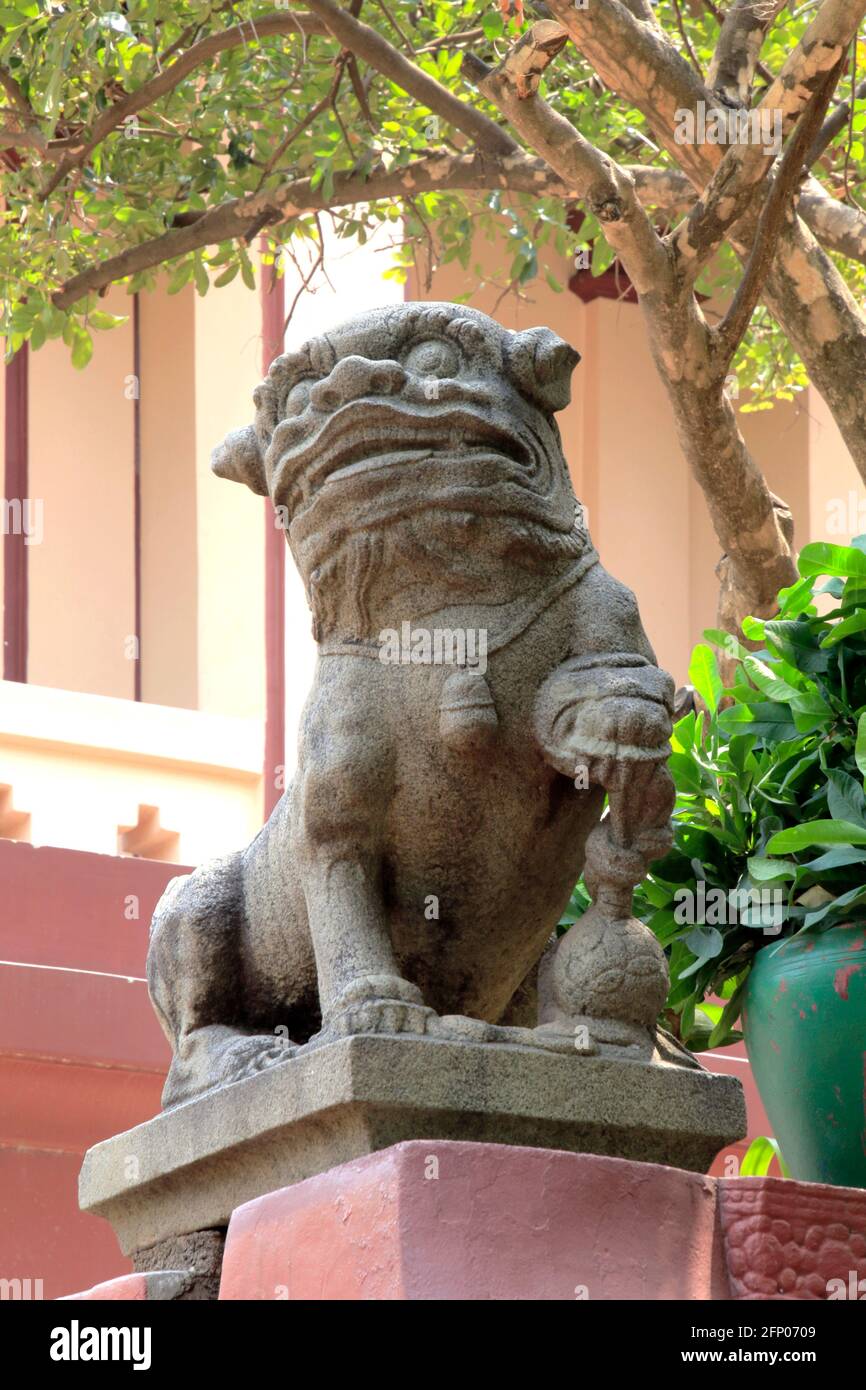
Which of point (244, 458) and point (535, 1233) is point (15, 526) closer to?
point (244, 458)

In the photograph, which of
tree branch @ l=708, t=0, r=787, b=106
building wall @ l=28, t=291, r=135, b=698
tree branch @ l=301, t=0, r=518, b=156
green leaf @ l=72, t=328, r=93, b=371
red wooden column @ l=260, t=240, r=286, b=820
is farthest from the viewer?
building wall @ l=28, t=291, r=135, b=698

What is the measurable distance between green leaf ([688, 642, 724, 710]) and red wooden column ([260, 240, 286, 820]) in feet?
9.44

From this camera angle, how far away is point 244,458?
290cm

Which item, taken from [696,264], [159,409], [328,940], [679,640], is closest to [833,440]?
[679,640]

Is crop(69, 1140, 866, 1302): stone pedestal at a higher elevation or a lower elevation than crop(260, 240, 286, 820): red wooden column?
lower

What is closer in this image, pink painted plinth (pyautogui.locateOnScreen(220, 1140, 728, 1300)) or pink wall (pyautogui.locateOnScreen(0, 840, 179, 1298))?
pink painted plinth (pyautogui.locateOnScreen(220, 1140, 728, 1300))

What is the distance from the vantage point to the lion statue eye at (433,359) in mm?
2721

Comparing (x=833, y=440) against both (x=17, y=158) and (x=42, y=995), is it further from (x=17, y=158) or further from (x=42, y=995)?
(x=42, y=995)

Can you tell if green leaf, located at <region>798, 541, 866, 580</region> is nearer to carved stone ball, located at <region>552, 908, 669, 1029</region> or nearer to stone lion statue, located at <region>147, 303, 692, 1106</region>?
stone lion statue, located at <region>147, 303, 692, 1106</region>

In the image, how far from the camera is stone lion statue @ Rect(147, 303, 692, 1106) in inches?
102

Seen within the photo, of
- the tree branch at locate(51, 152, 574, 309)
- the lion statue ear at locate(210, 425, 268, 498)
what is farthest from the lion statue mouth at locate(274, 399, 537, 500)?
the tree branch at locate(51, 152, 574, 309)

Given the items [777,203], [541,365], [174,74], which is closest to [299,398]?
[541,365]

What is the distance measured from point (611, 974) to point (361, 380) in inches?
31.9
